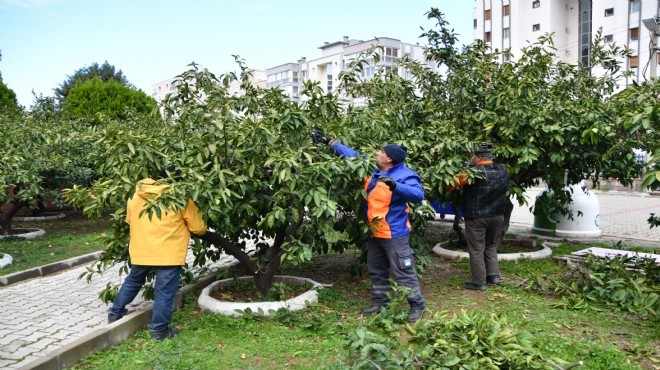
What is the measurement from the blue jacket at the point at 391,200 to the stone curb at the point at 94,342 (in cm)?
238

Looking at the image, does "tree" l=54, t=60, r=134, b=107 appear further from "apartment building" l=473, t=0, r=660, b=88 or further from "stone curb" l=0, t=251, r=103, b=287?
"stone curb" l=0, t=251, r=103, b=287

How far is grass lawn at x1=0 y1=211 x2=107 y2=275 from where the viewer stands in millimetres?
8383

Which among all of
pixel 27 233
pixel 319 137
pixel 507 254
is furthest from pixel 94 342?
pixel 27 233

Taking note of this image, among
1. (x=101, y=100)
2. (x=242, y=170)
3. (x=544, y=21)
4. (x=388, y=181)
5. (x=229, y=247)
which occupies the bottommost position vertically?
(x=229, y=247)

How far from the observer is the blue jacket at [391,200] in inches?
195

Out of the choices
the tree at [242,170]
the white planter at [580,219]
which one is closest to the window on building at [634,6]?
the white planter at [580,219]

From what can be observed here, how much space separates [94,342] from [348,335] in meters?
2.12

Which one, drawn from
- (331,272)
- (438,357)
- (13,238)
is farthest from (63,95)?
(438,357)

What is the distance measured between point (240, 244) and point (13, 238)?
6.90 m

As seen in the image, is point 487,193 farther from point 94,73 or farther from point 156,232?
point 94,73

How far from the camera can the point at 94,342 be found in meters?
4.38

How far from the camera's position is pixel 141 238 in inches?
186

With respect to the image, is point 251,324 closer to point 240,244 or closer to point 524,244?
point 240,244

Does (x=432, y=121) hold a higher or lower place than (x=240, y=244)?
higher
